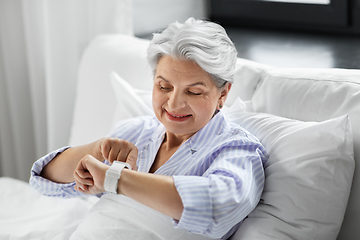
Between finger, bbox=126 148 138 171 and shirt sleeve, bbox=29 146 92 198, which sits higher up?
finger, bbox=126 148 138 171

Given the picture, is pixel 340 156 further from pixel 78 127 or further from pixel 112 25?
pixel 112 25

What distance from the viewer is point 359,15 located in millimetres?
1972

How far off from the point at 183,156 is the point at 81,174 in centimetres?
30

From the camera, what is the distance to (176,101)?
118 cm

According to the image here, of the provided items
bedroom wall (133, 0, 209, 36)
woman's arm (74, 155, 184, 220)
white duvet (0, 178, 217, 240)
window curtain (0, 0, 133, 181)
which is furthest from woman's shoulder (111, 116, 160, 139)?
bedroom wall (133, 0, 209, 36)

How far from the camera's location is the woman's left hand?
1.08 meters

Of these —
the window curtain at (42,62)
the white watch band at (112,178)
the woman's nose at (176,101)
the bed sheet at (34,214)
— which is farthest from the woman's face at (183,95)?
the window curtain at (42,62)

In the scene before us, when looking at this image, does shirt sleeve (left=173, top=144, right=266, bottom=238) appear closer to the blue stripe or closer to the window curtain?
the blue stripe

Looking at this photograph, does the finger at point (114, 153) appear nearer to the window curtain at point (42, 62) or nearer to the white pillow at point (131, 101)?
the white pillow at point (131, 101)

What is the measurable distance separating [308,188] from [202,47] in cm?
46

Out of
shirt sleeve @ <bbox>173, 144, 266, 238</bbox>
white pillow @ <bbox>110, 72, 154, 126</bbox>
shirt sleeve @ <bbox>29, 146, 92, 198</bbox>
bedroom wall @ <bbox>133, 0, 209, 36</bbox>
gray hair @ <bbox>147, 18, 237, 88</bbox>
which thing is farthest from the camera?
bedroom wall @ <bbox>133, 0, 209, 36</bbox>

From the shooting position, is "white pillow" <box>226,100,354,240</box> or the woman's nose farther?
the woman's nose

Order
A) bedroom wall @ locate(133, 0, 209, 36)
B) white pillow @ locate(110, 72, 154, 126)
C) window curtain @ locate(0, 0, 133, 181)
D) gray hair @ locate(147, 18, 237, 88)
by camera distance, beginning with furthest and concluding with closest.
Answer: bedroom wall @ locate(133, 0, 209, 36) < window curtain @ locate(0, 0, 133, 181) < white pillow @ locate(110, 72, 154, 126) < gray hair @ locate(147, 18, 237, 88)

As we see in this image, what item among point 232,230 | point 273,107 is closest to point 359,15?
point 273,107
